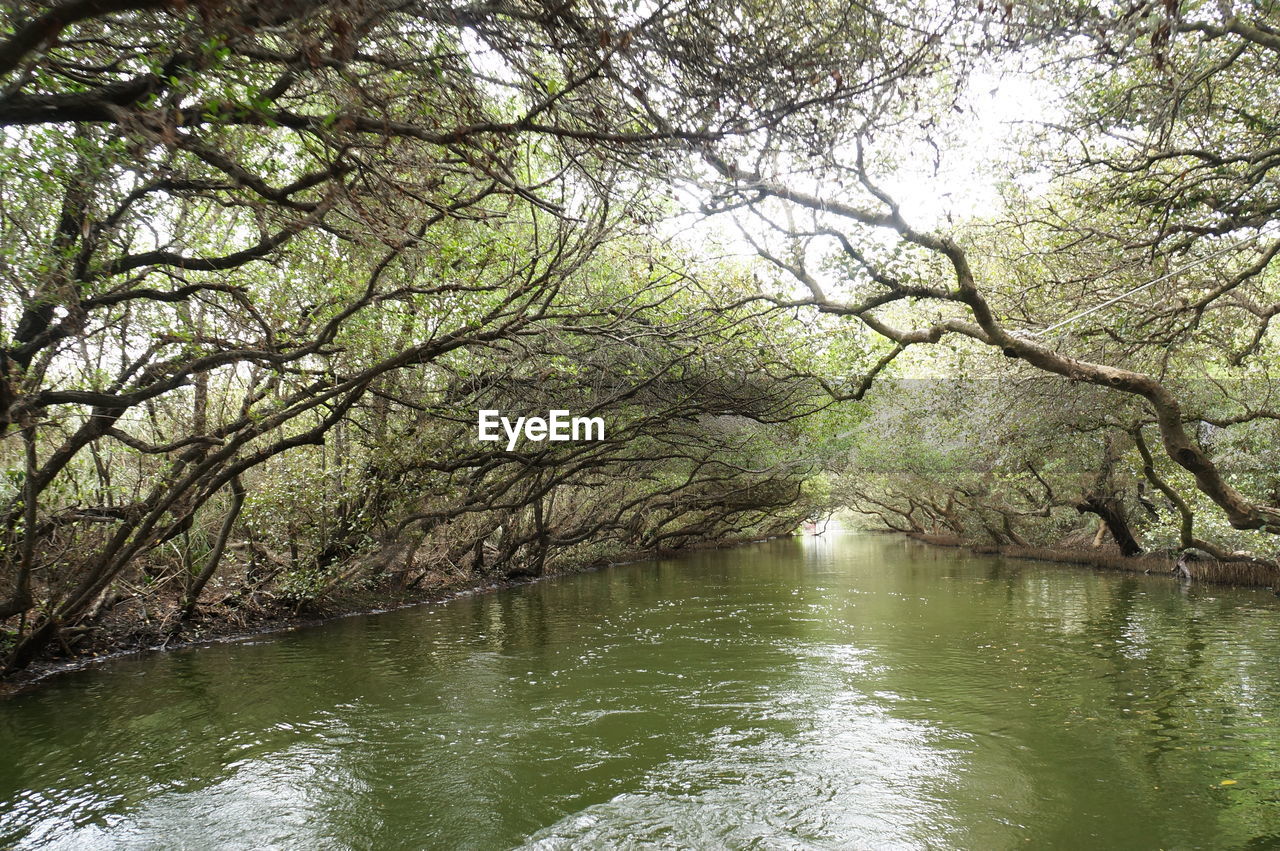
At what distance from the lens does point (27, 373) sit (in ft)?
18.6

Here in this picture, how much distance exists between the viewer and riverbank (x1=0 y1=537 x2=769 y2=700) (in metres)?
8.53

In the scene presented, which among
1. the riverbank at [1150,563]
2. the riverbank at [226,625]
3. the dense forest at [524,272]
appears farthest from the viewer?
the riverbank at [1150,563]

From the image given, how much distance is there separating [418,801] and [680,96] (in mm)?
4742

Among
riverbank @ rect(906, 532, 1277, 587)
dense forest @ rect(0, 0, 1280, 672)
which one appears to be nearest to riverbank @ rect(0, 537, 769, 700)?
dense forest @ rect(0, 0, 1280, 672)

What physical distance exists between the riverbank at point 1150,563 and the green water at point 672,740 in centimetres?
420

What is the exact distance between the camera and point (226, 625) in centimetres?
1081

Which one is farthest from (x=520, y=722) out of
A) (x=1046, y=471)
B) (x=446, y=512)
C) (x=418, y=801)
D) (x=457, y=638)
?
(x=1046, y=471)

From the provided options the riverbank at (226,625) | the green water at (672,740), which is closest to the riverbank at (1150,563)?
the green water at (672,740)

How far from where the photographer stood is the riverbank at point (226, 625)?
8531 mm

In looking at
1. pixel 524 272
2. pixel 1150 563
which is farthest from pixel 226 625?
pixel 1150 563

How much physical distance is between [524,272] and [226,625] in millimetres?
7208

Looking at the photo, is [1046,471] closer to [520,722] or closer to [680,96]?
[520,722]

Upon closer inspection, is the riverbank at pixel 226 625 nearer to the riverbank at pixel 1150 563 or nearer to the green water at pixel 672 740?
the green water at pixel 672 740

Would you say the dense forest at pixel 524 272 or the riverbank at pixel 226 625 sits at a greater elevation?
the dense forest at pixel 524 272
